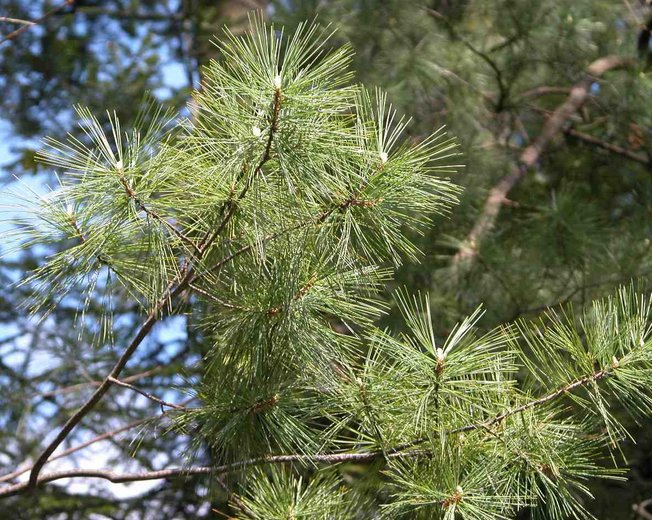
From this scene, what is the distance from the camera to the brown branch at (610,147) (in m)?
3.38

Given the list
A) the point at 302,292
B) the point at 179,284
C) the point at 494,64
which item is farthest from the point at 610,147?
the point at 179,284

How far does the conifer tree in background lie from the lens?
1425 mm

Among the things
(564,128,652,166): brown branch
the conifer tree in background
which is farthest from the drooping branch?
(564,128,652,166): brown branch

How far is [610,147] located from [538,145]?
33 cm

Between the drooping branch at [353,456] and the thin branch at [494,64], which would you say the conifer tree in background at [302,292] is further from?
the thin branch at [494,64]

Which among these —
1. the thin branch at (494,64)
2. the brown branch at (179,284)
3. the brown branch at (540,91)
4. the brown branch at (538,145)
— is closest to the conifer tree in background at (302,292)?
the brown branch at (179,284)

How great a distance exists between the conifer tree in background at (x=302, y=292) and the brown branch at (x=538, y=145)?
1.44m

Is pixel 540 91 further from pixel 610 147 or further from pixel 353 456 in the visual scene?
pixel 353 456

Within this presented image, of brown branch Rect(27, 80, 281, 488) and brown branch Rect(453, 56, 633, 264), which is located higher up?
brown branch Rect(27, 80, 281, 488)

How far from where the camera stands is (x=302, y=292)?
1.56 m

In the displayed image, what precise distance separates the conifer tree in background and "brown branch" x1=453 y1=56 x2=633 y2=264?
4.73 feet

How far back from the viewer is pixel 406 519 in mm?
1684

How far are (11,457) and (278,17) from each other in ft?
6.14

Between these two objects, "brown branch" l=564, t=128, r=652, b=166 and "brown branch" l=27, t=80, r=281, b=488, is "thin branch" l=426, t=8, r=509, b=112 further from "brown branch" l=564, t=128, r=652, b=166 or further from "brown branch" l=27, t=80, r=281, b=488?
"brown branch" l=27, t=80, r=281, b=488
